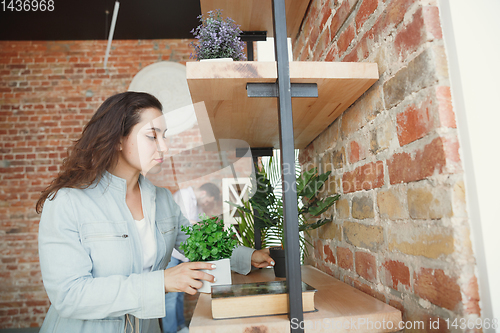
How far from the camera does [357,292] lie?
934 mm

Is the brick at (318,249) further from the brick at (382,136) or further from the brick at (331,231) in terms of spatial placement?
the brick at (382,136)

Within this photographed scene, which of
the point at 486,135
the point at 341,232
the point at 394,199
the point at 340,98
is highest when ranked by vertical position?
the point at 340,98

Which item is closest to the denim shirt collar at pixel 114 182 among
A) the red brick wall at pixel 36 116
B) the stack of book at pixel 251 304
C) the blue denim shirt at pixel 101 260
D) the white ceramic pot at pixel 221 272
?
the blue denim shirt at pixel 101 260

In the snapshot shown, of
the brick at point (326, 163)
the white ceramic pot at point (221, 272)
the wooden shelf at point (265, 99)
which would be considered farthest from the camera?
the brick at point (326, 163)

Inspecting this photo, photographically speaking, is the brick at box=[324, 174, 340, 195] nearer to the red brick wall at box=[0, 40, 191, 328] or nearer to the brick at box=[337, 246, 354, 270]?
the brick at box=[337, 246, 354, 270]

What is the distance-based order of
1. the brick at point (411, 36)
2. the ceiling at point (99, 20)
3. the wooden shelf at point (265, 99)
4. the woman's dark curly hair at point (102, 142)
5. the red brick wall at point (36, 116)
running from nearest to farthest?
the brick at point (411, 36)
the wooden shelf at point (265, 99)
the woman's dark curly hair at point (102, 142)
the ceiling at point (99, 20)
the red brick wall at point (36, 116)

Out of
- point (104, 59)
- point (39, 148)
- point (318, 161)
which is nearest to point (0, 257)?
point (39, 148)

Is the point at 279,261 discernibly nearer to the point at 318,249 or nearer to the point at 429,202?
the point at 318,249

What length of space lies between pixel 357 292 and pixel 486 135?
0.57m

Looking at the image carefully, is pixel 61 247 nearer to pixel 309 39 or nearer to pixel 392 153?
pixel 392 153

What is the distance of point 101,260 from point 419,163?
3.18 ft

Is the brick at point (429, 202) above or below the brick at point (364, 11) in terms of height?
below

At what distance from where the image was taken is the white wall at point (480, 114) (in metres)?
0.57

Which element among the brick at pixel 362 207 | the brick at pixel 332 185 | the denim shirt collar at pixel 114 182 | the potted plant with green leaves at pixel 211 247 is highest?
the denim shirt collar at pixel 114 182
